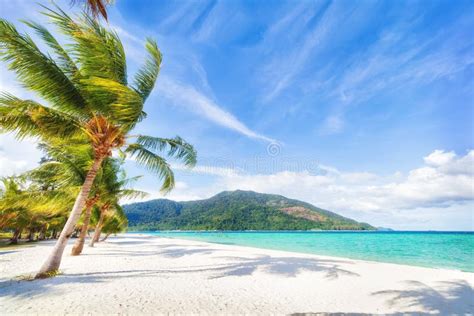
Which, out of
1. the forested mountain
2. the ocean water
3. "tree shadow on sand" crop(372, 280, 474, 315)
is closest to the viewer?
"tree shadow on sand" crop(372, 280, 474, 315)

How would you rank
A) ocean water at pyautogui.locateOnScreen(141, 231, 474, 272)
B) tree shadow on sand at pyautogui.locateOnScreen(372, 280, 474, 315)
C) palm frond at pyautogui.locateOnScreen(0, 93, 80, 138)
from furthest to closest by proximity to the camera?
1. ocean water at pyautogui.locateOnScreen(141, 231, 474, 272)
2. palm frond at pyautogui.locateOnScreen(0, 93, 80, 138)
3. tree shadow on sand at pyautogui.locateOnScreen(372, 280, 474, 315)

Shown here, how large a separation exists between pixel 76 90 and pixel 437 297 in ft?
33.5

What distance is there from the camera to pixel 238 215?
106 meters

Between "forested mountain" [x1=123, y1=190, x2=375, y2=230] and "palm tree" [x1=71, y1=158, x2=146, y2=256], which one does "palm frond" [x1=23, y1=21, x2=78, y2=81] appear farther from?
"forested mountain" [x1=123, y1=190, x2=375, y2=230]

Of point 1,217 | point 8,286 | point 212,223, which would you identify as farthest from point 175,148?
point 212,223

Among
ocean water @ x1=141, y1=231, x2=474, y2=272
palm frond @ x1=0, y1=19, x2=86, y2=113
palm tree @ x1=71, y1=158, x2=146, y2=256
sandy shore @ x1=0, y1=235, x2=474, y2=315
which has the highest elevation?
palm frond @ x1=0, y1=19, x2=86, y2=113

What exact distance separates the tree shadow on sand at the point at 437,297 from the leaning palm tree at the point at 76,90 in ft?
24.7

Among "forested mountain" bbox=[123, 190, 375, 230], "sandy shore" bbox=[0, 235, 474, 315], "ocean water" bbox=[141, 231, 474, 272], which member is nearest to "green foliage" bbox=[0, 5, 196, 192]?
"sandy shore" bbox=[0, 235, 474, 315]

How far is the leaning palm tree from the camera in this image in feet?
17.1

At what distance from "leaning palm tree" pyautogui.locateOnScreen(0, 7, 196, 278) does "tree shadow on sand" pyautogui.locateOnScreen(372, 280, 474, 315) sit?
24.7ft

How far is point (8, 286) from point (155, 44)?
6.64m

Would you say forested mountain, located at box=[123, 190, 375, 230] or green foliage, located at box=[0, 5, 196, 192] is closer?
green foliage, located at box=[0, 5, 196, 192]

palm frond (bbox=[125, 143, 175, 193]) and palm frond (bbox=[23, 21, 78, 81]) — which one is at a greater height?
palm frond (bbox=[23, 21, 78, 81])

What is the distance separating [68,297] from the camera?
Answer: 4.37 m
